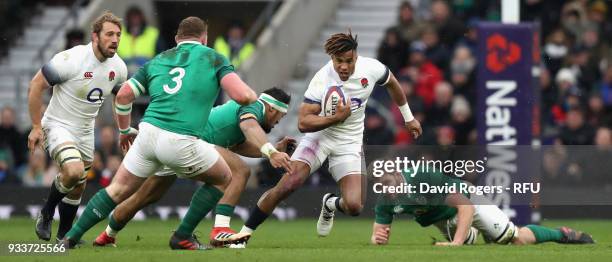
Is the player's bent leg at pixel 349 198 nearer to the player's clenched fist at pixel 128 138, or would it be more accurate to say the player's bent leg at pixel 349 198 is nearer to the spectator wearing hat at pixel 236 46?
the player's clenched fist at pixel 128 138

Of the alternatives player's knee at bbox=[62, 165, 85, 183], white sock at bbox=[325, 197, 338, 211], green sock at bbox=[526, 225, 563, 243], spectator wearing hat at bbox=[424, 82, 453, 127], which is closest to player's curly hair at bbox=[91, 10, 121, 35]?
player's knee at bbox=[62, 165, 85, 183]

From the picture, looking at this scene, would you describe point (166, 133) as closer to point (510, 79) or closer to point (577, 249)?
point (577, 249)

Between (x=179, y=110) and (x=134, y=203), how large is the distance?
1463mm

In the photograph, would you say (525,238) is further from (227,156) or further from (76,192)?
(76,192)

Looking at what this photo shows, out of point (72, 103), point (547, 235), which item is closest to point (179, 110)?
point (72, 103)

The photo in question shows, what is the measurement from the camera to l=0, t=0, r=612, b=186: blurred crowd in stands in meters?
21.3

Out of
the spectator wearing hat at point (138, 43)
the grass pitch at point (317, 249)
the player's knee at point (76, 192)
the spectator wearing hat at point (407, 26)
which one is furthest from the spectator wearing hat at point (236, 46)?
the player's knee at point (76, 192)

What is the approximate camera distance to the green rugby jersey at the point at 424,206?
563 inches

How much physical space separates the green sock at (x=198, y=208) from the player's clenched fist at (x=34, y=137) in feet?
4.88

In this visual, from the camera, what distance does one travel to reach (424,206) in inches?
564

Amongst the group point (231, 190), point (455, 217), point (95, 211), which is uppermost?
point (95, 211)

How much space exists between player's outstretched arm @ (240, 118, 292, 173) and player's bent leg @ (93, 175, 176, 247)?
944mm

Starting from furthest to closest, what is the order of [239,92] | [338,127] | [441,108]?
1. [441,108]
2. [338,127]
3. [239,92]

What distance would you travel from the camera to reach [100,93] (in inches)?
564
